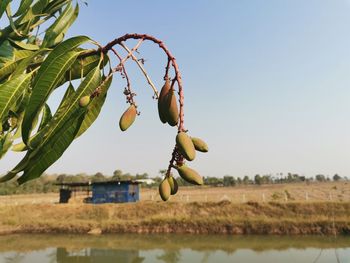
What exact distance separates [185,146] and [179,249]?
17532 mm

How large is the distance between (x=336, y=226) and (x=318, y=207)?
188 cm

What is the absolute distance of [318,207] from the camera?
67.4 feet

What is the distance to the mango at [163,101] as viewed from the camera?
3.45 ft

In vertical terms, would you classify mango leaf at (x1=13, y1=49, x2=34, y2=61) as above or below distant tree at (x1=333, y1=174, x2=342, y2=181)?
below

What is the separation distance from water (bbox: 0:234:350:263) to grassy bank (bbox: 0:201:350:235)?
69 cm

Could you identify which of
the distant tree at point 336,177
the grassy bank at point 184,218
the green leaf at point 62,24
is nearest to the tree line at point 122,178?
the distant tree at point 336,177

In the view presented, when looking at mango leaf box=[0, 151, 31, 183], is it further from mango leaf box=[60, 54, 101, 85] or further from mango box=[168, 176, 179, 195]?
mango box=[168, 176, 179, 195]

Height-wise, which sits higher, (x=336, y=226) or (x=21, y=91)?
(x=21, y=91)

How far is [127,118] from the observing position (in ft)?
3.74

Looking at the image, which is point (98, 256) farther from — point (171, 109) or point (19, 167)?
point (171, 109)


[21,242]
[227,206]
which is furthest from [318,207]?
[21,242]

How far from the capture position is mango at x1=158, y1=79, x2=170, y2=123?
1.05 meters

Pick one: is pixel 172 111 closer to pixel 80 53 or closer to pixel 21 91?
pixel 80 53

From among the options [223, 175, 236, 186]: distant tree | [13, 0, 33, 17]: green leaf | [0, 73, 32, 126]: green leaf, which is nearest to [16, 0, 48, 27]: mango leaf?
[13, 0, 33, 17]: green leaf
